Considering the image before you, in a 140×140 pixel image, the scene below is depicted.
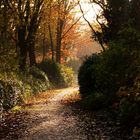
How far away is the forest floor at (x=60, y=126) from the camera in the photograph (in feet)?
39.0

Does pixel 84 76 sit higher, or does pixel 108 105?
pixel 84 76

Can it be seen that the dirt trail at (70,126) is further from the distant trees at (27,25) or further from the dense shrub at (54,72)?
the dense shrub at (54,72)

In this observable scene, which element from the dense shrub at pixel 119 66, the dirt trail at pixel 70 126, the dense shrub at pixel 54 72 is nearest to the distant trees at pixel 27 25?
the dense shrub at pixel 54 72

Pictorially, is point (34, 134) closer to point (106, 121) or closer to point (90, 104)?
point (106, 121)

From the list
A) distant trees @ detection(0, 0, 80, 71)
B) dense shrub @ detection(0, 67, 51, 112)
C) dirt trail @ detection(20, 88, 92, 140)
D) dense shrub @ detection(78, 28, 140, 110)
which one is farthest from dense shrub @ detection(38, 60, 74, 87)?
dense shrub @ detection(78, 28, 140, 110)

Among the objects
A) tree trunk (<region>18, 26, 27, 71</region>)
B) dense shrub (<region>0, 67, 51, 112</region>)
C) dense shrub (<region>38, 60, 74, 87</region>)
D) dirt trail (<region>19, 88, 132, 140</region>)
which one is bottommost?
dirt trail (<region>19, 88, 132, 140</region>)

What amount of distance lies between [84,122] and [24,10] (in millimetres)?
15809

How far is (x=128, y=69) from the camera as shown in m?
13.6

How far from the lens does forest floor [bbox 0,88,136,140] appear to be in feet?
39.0

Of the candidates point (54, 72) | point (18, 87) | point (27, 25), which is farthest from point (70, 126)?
point (54, 72)

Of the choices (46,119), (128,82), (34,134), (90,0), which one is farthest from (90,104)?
(90,0)

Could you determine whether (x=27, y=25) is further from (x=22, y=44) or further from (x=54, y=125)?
(x=54, y=125)

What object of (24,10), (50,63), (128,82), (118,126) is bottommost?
(118,126)

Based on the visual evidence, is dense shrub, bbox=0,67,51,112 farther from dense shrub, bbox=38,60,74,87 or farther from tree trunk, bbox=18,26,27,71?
dense shrub, bbox=38,60,74,87
